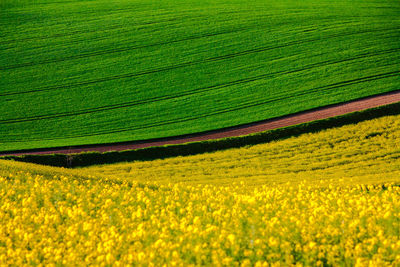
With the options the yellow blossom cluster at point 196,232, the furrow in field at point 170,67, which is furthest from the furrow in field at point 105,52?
the yellow blossom cluster at point 196,232

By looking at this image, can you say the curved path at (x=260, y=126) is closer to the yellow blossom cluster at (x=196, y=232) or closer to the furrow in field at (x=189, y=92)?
the furrow in field at (x=189, y=92)

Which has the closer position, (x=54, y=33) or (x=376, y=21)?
(x=376, y=21)

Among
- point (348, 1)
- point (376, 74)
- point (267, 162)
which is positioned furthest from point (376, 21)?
point (267, 162)

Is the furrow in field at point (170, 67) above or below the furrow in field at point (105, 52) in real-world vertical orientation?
below

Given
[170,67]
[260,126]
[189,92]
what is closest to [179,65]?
[170,67]

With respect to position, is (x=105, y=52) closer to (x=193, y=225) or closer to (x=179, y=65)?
(x=179, y=65)

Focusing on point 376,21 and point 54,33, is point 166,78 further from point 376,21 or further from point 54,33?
point 376,21
